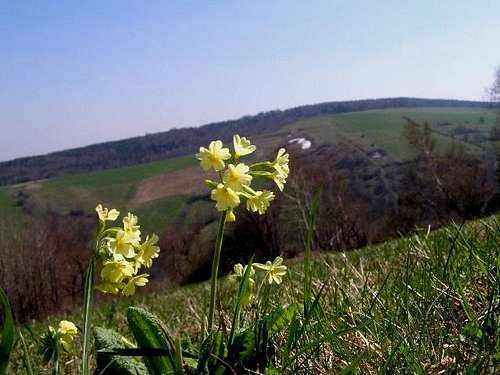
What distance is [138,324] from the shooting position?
1.91 meters

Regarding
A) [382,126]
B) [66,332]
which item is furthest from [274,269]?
[382,126]

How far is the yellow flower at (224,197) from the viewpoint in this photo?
1622mm

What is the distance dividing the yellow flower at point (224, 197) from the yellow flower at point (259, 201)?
0.13 metres

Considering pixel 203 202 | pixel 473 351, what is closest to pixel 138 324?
pixel 473 351

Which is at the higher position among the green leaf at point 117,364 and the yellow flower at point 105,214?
the yellow flower at point 105,214

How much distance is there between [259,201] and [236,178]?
0.51 ft

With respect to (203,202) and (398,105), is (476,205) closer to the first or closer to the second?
(203,202)

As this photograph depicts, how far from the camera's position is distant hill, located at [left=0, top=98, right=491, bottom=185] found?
15975 centimetres

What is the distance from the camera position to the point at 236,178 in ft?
5.45

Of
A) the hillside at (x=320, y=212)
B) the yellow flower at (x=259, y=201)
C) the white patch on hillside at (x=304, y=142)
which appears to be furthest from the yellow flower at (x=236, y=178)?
the white patch on hillside at (x=304, y=142)

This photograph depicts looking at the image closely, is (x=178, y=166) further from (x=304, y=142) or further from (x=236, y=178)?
(x=236, y=178)

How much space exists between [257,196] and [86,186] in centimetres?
13479

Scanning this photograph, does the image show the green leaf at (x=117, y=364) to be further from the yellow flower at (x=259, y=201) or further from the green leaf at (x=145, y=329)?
the yellow flower at (x=259, y=201)

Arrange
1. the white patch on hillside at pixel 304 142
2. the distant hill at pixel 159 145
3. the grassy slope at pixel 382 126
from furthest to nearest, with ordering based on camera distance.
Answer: the distant hill at pixel 159 145 → the white patch on hillside at pixel 304 142 → the grassy slope at pixel 382 126
